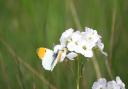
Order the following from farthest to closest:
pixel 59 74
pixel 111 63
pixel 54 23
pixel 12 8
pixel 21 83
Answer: pixel 12 8, pixel 54 23, pixel 59 74, pixel 111 63, pixel 21 83

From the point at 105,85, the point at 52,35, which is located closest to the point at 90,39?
the point at 105,85

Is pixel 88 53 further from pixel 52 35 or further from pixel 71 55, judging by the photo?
pixel 52 35

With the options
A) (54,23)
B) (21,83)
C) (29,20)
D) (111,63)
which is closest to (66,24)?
(54,23)

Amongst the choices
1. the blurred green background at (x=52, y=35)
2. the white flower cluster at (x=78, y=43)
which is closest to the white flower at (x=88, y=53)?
the white flower cluster at (x=78, y=43)

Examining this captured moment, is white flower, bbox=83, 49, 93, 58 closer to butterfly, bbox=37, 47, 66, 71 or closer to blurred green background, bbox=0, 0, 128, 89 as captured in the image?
butterfly, bbox=37, 47, 66, 71

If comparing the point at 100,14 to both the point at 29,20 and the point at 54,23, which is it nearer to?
the point at 54,23

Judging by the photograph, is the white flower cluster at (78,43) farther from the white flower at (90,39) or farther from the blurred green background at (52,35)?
the blurred green background at (52,35)
